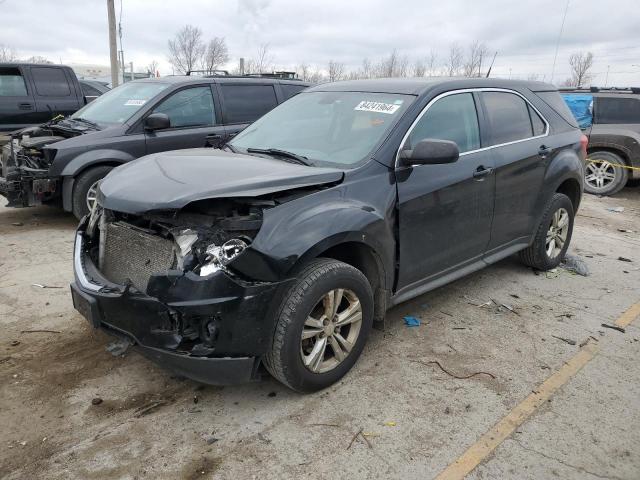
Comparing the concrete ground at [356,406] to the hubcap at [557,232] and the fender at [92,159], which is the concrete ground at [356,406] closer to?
the hubcap at [557,232]

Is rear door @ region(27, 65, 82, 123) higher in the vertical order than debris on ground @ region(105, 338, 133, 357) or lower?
higher

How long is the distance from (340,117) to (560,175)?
94.8 inches

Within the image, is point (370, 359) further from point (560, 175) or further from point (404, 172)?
point (560, 175)

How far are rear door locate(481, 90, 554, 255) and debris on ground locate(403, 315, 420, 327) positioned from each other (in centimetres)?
88

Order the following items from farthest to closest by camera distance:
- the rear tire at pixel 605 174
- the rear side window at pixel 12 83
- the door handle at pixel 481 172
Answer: the rear tire at pixel 605 174, the rear side window at pixel 12 83, the door handle at pixel 481 172

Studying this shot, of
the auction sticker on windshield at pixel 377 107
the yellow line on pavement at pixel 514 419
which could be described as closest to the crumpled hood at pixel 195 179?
the auction sticker on windshield at pixel 377 107

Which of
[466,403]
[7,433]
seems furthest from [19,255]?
[466,403]

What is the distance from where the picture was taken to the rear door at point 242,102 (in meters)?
7.01

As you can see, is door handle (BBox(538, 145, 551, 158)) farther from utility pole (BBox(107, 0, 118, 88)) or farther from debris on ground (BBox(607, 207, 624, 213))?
utility pole (BBox(107, 0, 118, 88))

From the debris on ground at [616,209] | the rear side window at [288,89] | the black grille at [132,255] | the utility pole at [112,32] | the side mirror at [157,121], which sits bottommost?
the debris on ground at [616,209]

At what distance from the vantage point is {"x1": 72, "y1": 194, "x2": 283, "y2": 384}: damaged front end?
8.43 feet

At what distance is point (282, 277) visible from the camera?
2.74 m

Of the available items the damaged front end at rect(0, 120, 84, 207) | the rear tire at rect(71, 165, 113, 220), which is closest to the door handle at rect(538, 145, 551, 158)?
the rear tire at rect(71, 165, 113, 220)

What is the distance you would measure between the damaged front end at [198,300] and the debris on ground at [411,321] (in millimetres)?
1652
